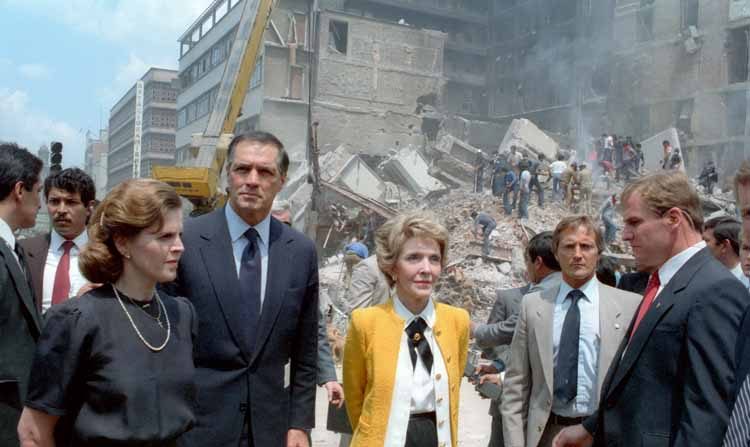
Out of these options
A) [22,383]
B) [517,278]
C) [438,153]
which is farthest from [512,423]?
[438,153]

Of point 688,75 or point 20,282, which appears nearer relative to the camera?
point 20,282

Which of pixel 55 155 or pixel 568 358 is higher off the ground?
pixel 55 155

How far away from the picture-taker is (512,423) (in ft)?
11.2

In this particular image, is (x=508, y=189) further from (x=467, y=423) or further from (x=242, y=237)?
(x=242, y=237)

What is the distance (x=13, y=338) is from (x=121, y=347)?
3.10 feet

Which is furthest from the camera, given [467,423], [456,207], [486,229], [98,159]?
[98,159]

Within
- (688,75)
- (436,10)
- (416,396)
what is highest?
(436,10)

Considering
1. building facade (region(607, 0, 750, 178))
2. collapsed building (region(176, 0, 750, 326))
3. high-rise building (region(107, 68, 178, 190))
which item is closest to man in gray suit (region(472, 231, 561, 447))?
collapsed building (region(176, 0, 750, 326))

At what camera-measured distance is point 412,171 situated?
34.0 metres

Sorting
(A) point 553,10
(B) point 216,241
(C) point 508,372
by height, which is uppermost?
(A) point 553,10

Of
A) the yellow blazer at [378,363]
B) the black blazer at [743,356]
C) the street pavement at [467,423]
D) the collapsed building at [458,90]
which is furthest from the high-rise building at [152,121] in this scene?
the black blazer at [743,356]

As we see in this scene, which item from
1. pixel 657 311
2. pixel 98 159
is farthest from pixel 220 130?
pixel 98 159

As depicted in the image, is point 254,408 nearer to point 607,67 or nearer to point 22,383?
point 22,383

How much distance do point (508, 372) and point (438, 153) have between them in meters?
33.9
